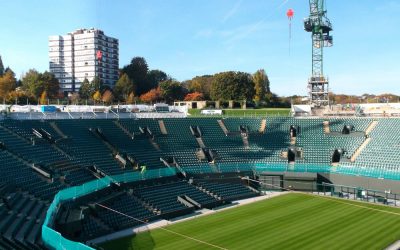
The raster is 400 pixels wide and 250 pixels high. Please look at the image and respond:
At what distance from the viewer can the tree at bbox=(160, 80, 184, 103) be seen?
101625 millimetres

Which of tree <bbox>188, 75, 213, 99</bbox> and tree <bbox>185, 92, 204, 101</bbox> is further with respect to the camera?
tree <bbox>188, 75, 213, 99</bbox>

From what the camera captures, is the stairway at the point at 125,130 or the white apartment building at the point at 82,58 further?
the white apartment building at the point at 82,58

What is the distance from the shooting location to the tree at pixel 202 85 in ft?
395

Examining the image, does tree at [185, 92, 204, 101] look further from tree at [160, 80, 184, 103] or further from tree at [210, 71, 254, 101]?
tree at [210, 71, 254, 101]

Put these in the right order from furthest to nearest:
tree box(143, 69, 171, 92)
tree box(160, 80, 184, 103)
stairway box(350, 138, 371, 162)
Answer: tree box(143, 69, 171, 92)
tree box(160, 80, 184, 103)
stairway box(350, 138, 371, 162)

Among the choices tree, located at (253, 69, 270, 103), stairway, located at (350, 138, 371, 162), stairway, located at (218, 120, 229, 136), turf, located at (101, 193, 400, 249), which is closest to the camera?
turf, located at (101, 193, 400, 249)

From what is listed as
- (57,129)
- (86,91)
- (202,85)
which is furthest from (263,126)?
(202,85)

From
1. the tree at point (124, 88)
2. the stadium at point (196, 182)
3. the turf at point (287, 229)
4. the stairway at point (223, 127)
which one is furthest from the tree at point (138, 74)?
the turf at point (287, 229)

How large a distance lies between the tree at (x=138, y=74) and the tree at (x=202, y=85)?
48.2ft

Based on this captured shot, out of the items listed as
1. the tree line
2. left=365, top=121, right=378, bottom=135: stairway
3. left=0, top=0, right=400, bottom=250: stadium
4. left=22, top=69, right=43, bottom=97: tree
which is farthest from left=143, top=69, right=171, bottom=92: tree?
left=365, top=121, right=378, bottom=135: stairway

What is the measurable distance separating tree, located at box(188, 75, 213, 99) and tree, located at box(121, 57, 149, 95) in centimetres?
1469

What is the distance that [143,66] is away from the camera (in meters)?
123

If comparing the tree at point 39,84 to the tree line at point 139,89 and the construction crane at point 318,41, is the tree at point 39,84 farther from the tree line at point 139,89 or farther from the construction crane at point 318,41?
the construction crane at point 318,41

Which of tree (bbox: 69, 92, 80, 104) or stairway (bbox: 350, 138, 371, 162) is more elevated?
tree (bbox: 69, 92, 80, 104)
